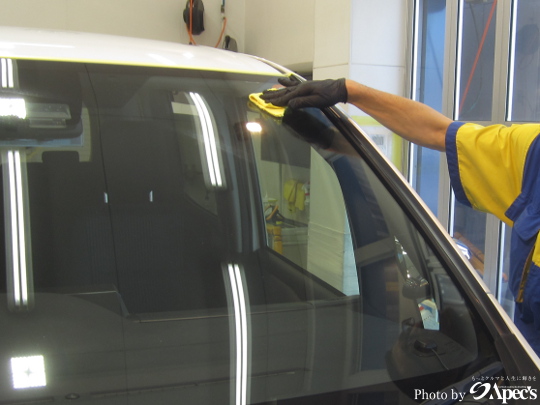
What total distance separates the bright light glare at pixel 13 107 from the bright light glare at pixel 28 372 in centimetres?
50

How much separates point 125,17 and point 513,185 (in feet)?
13.6

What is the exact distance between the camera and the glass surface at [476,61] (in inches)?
125

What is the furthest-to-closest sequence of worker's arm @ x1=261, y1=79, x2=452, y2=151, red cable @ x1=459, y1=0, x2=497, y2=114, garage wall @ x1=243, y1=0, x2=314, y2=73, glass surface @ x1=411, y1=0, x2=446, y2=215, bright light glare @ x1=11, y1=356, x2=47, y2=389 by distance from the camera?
garage wall @ x1=243, y1=0, x2=314, y2=73
glass surface @ x1=411, y1=0, x2=446, y2=215
red cable @ x1=459, y1=0, x2=497, y2=114
worker's arm @ x1=261, y1=79, x2=452, y2=151
bright light glare @ x1=11, y1=356, x2=47, y2=389

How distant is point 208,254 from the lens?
3.99 feet

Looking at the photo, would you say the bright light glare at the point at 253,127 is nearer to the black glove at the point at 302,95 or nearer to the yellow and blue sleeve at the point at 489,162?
the black glove at the point at 302,95

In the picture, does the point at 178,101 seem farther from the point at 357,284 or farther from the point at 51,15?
the point at 51,15

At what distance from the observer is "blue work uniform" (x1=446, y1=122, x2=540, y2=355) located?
137cm

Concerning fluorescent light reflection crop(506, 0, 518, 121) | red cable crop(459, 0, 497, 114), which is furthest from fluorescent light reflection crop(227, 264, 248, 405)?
red cable crop(459, 0, 497, 114)

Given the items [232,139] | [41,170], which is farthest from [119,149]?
[232,139]

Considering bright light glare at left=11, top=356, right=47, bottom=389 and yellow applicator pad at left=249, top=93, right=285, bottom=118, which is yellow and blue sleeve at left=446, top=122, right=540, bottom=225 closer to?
yellow applicator pad at left=249, top=93, right=285, bottom=118

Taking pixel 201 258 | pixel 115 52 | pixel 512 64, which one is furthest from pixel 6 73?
pixel 512 64

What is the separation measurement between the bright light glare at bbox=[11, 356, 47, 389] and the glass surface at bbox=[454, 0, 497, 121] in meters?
2.83

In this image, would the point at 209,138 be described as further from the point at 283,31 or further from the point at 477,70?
the point at 283,31

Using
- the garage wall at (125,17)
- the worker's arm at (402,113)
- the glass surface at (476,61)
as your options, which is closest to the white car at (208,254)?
the worker's arm at (402,113)
